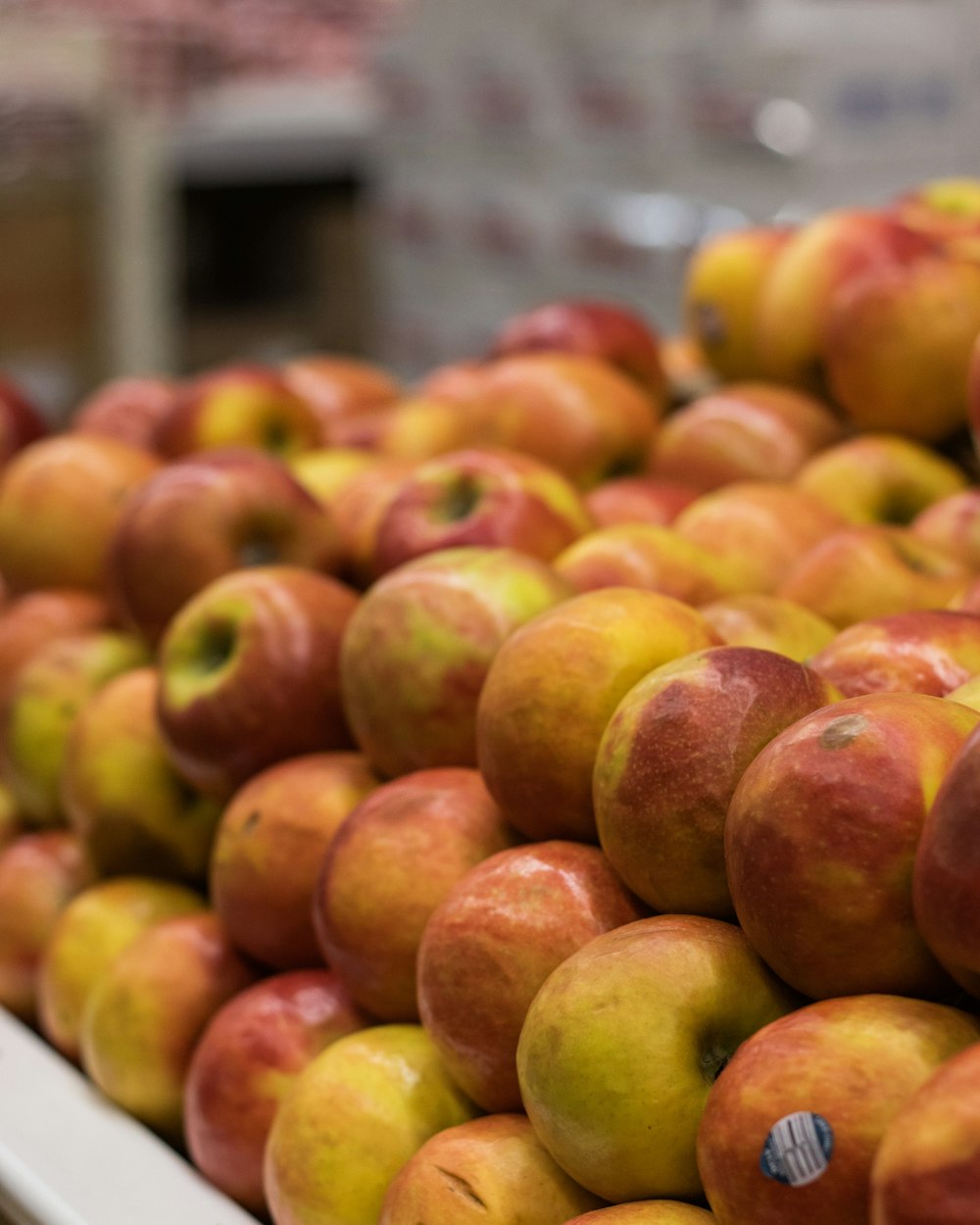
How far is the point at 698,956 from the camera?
0.62m

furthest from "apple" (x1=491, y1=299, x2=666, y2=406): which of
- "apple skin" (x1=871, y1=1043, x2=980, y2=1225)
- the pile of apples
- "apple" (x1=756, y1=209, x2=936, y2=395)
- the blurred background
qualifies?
the blurred background

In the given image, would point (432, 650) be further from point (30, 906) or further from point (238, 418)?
point (238, 418)

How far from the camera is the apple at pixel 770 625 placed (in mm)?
847

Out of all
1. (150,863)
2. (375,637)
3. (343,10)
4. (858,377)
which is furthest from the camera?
(343,10)

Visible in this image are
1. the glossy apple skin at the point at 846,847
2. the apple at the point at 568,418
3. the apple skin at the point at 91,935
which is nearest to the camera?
the glossy apple skin at the point at 846,847

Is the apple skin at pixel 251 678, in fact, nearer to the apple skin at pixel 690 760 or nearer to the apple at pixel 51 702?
the apple at pixel 51 702

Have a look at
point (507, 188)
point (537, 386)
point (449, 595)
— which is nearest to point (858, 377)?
point (537, 386)

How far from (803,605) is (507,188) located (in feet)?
10.1

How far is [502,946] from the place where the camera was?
699 millimetres

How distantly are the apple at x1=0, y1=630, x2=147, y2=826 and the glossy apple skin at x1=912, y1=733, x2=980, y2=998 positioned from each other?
74 centimetres

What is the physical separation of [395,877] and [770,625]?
241 millimetres

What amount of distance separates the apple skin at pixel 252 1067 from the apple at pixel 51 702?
0.34m

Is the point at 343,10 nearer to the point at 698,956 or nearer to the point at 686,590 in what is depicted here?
the point at 686,590

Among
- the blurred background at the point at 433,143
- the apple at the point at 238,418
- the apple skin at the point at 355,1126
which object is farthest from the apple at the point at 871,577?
the blurred background at the point at 433,143
